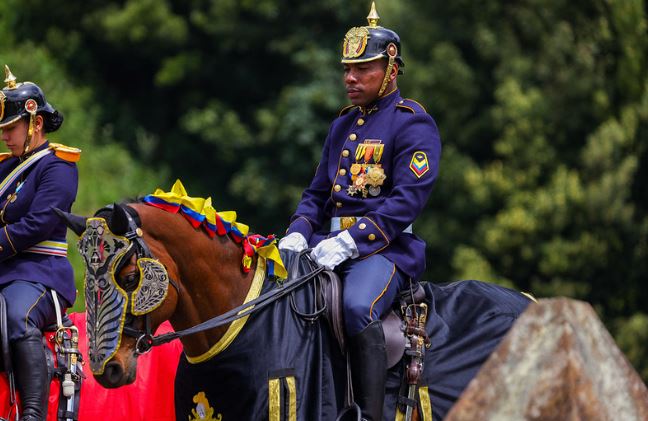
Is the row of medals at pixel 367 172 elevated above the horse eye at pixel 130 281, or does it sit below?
above

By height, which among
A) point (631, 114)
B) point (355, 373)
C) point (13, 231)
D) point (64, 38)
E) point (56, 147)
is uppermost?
point (64, 38)

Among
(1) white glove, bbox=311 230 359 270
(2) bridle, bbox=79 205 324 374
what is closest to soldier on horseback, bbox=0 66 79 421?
(2) bridle, bbox=79 205 324 374

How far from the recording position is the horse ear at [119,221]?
6621 mm

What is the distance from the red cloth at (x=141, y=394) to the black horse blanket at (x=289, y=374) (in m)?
0.98

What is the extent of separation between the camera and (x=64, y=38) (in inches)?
1072

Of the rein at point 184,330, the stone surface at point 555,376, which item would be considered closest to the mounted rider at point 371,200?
the rein at point 184,330

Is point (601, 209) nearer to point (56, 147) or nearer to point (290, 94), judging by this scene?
point (290, 94)

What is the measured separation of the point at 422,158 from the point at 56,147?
2456mm

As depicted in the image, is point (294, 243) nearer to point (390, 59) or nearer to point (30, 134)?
point (390, 59)

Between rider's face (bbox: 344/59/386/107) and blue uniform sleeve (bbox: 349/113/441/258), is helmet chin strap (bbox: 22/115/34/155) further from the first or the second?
blue uniform sleeve (bbox: 349/113/441/258)

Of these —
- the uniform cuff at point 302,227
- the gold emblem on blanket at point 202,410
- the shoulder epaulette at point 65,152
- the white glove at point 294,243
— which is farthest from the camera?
the shoulder epaulette at point 65,152

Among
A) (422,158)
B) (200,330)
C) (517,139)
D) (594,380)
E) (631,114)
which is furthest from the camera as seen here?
(517,139)

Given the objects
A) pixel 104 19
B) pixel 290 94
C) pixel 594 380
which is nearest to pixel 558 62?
pixel 290 94

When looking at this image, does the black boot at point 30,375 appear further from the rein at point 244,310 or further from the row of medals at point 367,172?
the row of medals at point 367,172
